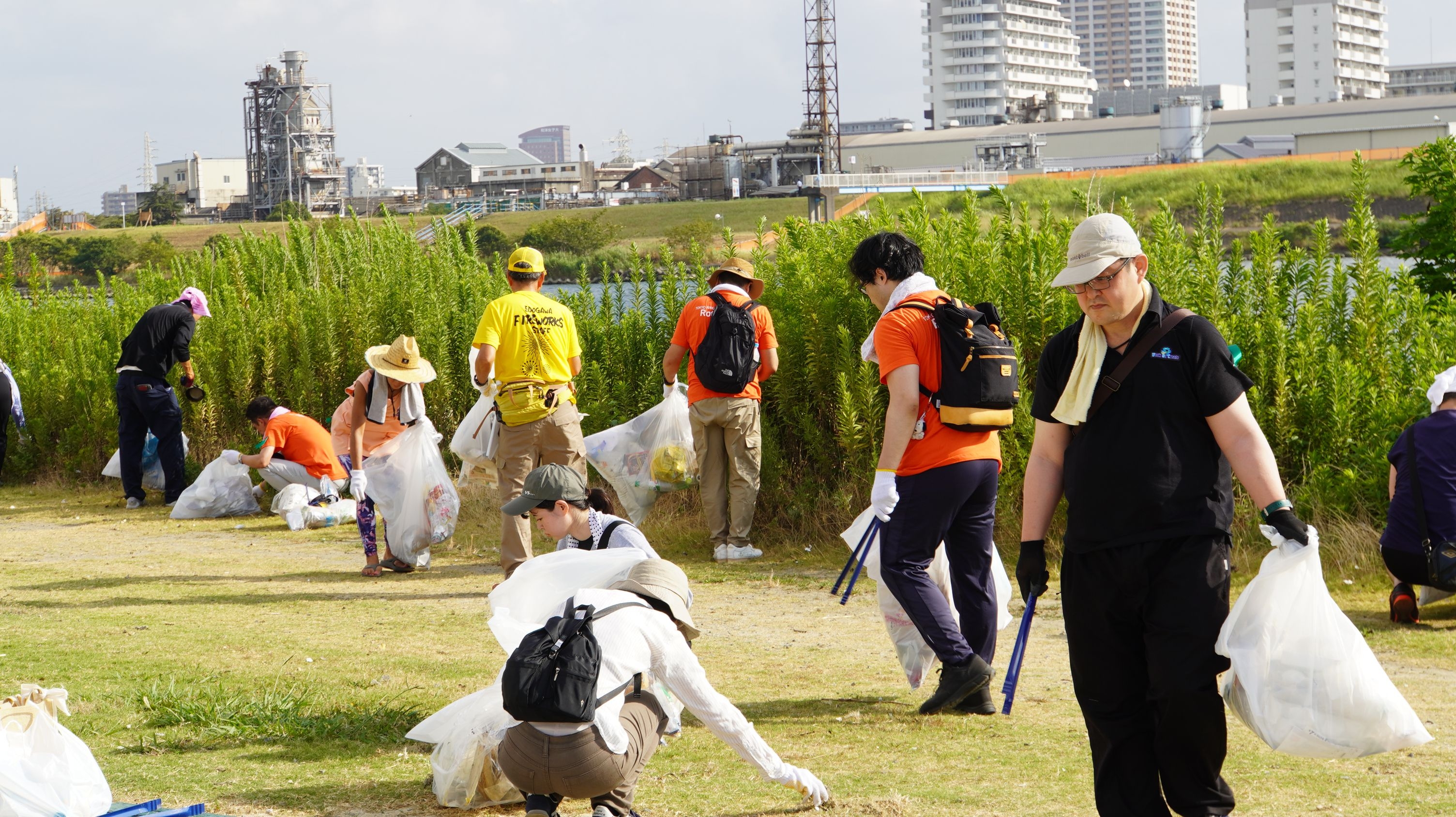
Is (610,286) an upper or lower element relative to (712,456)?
upper

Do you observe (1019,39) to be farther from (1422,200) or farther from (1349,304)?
(1349,304)

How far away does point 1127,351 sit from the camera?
3363 millimetres

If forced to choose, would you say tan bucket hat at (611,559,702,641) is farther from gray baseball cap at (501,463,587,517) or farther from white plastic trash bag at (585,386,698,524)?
white plastic trash bag at (585,386,698,524)

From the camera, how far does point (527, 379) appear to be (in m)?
7.50

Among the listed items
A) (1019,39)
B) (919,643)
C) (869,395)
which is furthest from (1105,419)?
(1019,39)

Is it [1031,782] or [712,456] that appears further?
[712,456]

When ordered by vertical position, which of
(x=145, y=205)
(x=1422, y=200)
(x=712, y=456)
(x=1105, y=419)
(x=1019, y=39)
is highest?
(x=1019, y=39)

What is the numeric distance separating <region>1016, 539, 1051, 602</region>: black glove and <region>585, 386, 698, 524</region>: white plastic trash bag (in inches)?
203

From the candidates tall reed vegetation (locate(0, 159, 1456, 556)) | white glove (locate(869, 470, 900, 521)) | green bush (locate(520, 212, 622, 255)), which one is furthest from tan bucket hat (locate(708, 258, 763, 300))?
green bush (locate(520, 212, 622, 255))

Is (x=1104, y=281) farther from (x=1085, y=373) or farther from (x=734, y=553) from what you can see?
(x=734, y=553)

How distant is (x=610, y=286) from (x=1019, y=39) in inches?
5644

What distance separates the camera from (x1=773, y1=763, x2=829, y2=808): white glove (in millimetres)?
3877

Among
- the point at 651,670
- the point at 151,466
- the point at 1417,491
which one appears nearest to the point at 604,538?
the point at 651,670

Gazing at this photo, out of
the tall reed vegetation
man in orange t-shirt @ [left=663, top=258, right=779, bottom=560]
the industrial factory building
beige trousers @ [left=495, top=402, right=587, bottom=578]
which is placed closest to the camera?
beige trousers @ [left=495, top=402, right=587, bottom=578]
